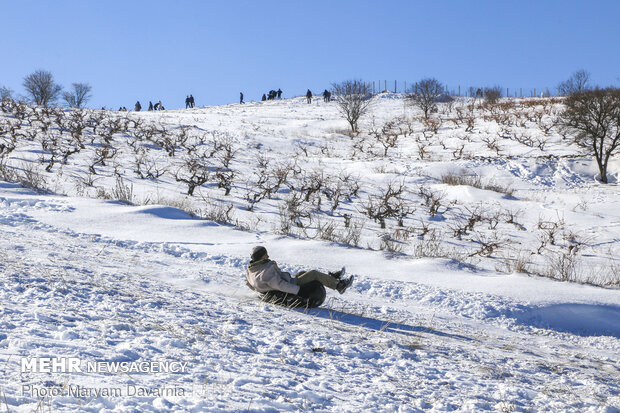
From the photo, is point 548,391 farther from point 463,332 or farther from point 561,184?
point 561,184

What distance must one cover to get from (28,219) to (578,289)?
27.9ft

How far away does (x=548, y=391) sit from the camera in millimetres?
3326

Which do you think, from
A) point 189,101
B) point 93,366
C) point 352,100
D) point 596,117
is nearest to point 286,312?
point 93,366

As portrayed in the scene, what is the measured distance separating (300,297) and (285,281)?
0.81ft

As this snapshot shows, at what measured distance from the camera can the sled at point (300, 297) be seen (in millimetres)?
5105

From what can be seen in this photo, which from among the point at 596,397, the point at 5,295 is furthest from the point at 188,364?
the point at 596,397

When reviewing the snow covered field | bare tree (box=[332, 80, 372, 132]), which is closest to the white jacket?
the snow covered field

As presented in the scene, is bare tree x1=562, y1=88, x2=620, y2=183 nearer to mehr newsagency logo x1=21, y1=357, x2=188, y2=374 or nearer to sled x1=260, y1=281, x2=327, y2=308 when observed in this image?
sled x1=260, y1=281, x2=327, y2=308

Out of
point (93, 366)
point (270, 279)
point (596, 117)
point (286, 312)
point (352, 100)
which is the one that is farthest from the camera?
point (352, 100)

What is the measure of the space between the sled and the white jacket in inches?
3.4

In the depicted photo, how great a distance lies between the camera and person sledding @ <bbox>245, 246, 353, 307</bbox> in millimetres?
5027

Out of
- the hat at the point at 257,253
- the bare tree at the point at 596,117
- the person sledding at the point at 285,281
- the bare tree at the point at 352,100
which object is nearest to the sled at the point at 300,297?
the person sledding at the point at 285,281

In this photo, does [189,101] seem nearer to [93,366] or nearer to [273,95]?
[273,95]

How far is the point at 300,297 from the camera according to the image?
5113mm
